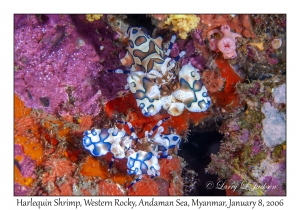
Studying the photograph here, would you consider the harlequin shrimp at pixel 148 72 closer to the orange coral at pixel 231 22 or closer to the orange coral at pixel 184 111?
the orange coral at pixel 231 22

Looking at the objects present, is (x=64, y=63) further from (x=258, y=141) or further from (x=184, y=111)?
(x=258, y=141)

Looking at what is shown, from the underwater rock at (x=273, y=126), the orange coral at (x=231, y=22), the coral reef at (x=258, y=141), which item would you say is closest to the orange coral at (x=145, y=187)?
the coral reef at (x=258, y=141)

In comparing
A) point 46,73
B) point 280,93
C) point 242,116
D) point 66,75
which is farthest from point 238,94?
point 46,73

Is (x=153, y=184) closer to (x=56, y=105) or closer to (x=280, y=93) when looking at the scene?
(x=56, y=105)

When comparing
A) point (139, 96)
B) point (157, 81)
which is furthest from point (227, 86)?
point (139, 96)

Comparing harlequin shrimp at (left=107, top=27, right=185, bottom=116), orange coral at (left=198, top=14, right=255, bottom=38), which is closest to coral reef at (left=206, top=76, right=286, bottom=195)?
orange coral at (left=198, top=14, right=255, bottom=38)
